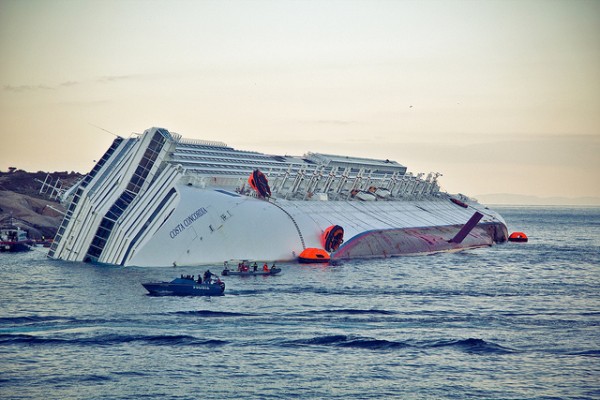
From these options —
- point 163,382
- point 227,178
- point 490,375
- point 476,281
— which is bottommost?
point 163,382

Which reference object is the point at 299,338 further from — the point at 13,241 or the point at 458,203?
the point at 458,203

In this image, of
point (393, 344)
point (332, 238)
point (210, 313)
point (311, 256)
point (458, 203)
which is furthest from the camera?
point (458, 203)

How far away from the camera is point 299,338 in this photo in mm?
52312

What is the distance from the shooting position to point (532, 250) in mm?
131125

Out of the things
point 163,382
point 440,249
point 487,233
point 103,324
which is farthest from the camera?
point 487,233

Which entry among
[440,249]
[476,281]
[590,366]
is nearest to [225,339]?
[590,366]

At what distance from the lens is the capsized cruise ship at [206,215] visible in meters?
86.8

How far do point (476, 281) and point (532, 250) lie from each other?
167 ft

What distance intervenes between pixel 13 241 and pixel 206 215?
44.7 metres

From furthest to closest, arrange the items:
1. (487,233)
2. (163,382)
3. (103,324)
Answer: (487,233)
(103,324)
(163,382)

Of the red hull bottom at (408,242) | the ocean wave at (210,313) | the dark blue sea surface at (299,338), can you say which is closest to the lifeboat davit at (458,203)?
the red hull bottom at (408,242)

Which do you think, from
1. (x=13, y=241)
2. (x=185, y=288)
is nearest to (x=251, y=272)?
(x=185, y=288)

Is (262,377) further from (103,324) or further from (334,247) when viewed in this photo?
(334,247)

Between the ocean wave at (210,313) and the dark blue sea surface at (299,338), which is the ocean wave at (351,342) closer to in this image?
the dark blue sea surface at (299,338)
